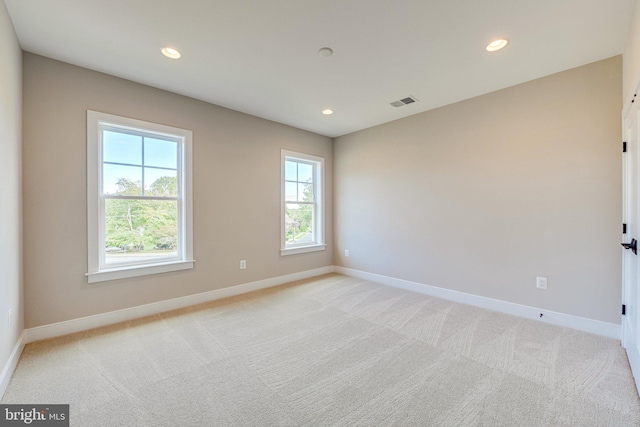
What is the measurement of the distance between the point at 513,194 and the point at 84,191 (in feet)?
15.5

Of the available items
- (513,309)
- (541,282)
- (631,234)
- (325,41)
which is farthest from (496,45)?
(513,309)

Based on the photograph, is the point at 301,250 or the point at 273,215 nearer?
the point at 273,215

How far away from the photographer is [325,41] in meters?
2.31

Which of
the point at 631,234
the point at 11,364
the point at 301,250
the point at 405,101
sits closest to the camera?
the point at 11,364

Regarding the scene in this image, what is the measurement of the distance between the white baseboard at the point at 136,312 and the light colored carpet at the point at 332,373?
0.12 metres

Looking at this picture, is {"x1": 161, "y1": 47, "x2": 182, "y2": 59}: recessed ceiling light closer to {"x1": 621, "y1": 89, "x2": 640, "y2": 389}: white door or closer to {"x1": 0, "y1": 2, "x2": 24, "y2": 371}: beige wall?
{"x1": 0, "y1": 2, "x2": 24, "y2": 371}: beige wall

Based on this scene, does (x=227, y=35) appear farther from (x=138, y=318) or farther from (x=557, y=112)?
(x=557, y=112)

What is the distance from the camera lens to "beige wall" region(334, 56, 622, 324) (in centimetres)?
Result: 263

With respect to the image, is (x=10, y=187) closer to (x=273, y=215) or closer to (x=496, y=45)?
(x=273, y=215)

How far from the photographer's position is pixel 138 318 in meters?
3.06

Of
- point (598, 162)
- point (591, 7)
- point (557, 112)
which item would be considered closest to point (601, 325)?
point (598, 162)

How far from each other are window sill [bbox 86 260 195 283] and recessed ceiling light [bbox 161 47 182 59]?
2276 mm

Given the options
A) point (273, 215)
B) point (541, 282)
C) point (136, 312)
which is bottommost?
point (136, 312)

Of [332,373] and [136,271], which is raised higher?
[136,271]
